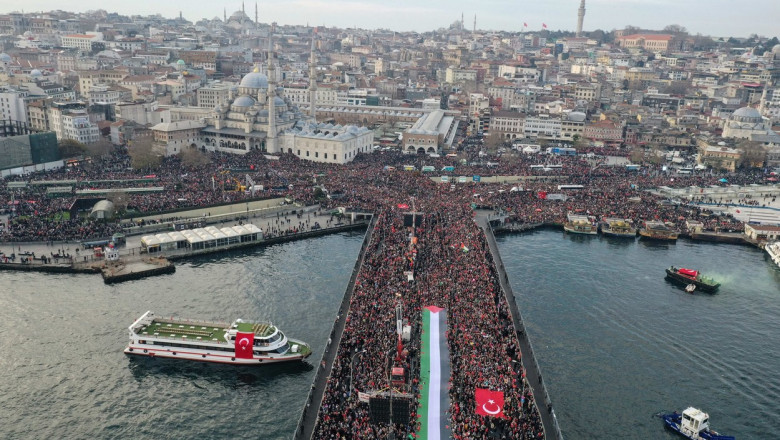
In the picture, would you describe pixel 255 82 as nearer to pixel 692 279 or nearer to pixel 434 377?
pixel 692 279

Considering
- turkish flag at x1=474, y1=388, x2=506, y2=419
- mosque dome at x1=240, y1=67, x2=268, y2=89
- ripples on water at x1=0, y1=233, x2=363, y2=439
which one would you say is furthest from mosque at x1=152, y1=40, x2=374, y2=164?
turkish flag at x1=474, y1=388, x2=506, y2=419

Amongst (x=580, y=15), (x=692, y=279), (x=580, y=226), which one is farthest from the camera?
(x=580, y=15)

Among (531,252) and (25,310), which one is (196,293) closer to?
(25,310)

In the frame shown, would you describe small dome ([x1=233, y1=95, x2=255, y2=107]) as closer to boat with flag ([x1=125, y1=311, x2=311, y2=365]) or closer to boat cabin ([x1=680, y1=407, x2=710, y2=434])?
boat with flag ([x1=125, y1=311, x2=311, y2=365])

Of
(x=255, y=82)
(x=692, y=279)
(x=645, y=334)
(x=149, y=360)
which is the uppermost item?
(x=255, y=82)

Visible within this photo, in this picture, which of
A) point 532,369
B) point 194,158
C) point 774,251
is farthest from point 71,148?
point 774,251

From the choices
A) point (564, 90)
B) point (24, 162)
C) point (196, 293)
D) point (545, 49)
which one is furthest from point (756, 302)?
point (545, 49)

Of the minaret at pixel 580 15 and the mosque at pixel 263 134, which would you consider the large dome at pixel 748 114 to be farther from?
the minaret at pixel 580 15
